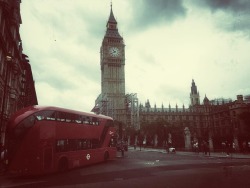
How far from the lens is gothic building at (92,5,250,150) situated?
8400cm

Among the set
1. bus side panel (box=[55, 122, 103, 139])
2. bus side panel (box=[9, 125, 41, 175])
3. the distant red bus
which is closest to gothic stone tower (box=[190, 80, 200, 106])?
bus side panel (box=[55, 122, 103, 139])

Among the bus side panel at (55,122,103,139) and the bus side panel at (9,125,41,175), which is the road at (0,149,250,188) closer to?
the bus side panel at (9,125,41,175)

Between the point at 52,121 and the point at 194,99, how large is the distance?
142 m

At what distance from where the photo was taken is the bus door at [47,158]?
16578mm

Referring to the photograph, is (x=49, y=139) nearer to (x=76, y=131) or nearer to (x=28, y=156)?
(x=28, y=156)

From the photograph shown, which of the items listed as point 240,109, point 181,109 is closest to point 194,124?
point 181,109

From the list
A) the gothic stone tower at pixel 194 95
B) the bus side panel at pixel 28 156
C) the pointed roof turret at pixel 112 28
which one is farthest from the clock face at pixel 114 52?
the bus side panel at pixel 28 156

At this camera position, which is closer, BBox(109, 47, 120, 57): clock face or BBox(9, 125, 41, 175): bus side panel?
BBox(9, 125, 41, 175): bus side panel

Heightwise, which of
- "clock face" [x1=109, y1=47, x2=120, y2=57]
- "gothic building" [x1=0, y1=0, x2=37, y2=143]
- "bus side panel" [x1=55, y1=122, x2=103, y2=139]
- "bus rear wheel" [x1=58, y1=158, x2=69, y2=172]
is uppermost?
"clock face" [x1=109, y1=47, x2=120, y2=57]

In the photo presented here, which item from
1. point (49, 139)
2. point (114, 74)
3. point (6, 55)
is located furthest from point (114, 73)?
point (49, 139)

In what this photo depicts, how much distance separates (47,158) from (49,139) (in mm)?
1151

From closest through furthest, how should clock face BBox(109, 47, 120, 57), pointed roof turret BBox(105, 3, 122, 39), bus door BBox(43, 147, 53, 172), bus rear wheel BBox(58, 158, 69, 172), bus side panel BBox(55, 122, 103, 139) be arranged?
bus door BBox(43, 147, 53, 172) < bus side panel BBox(55, 122, 103, 139) < bus rear wheel BBox(58, 158, 69, 172) < clock face BBox(109, 47, 120, 57) < pointed roof turret BBox(105, 3, 122, 39)

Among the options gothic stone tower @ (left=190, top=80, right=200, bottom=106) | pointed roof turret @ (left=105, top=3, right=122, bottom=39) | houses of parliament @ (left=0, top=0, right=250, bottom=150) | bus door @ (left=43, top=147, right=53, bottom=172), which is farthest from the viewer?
gothic stone tower @ (left=190, top=80, right=200, bottom=106)

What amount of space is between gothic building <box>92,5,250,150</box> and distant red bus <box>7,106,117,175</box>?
175 ft
